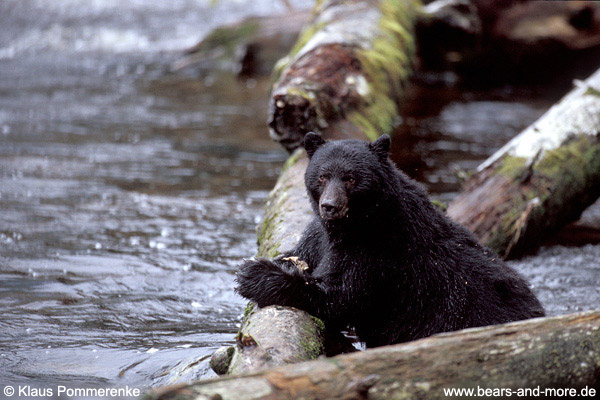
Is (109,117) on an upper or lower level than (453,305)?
lower

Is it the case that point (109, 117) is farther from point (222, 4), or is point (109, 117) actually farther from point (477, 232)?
point (222, 4)

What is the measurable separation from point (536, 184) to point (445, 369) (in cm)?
466

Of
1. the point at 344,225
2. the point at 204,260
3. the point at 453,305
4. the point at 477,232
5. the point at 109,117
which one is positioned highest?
the point at 344,225

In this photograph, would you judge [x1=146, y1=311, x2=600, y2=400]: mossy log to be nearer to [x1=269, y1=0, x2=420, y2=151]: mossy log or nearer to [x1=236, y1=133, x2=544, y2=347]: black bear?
[x1=236, y1=133, x2=544, y2=347]: black bear

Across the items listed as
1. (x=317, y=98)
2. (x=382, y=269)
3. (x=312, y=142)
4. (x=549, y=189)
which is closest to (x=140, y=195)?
(x=317, y=98)

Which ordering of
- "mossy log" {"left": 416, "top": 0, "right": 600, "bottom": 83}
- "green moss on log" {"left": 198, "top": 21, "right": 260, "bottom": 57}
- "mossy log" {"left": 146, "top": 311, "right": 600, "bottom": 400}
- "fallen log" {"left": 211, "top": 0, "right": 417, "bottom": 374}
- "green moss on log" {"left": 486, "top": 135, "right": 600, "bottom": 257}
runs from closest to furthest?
"mossy log" {"left": 146, "top": 311, "right": 600, "bottom": 400}
"fallen log" {"left": 211, "top": 0, "right": 417, "bottom": 374}
"green moss on log" {"left": 486, "top": 135, "right": 600, "bottom": 257}
"mossy log" {"left": 416, "top": 0, "right": 600, "bottom": 83}
"green moss on log" {"left": 198, "top": 21, "right": 260, "bottom": 57}

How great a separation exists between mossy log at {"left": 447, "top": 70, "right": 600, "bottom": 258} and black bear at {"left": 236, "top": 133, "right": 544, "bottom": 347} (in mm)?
2263

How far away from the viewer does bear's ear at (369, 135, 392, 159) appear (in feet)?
16.0

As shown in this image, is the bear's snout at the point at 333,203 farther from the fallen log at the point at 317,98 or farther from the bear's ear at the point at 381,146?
the fallen log at the point at 317,98

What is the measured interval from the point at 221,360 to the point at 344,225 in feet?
4.33

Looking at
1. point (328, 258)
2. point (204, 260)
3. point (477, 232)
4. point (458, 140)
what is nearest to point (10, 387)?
point (328, 258)

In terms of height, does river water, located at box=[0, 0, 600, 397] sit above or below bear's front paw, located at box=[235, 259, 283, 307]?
below

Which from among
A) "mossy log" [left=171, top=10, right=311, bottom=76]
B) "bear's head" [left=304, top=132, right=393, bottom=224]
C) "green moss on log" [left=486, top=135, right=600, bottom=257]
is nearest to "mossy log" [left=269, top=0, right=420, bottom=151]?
"green moss on log" [left=486, top=135, right=600, bottom=257]

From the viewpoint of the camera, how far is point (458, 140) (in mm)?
12391
